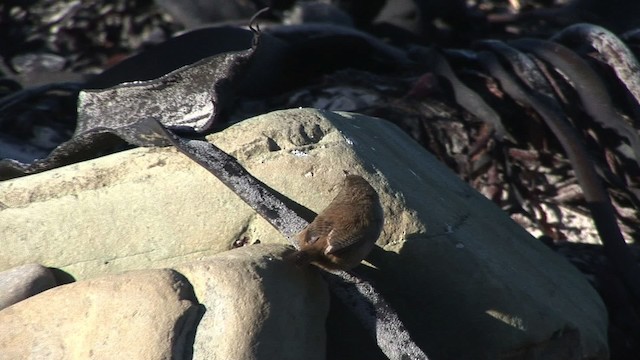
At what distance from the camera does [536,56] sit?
4.45m

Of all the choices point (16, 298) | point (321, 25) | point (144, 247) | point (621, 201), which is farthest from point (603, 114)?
point (16, 298)

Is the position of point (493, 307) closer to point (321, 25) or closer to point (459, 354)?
point (459, 354)

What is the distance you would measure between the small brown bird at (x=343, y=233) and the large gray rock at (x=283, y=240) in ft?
0.68

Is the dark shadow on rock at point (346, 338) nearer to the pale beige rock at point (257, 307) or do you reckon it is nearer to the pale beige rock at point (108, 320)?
the pale beige rock at point (257, 307)

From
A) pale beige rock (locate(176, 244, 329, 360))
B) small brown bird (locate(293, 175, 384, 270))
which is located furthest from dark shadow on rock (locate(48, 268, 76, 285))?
small brown bird (locate(293, 175, 384, 270))

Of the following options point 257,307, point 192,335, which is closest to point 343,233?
point 257,307

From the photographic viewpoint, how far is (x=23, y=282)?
8.81 ft

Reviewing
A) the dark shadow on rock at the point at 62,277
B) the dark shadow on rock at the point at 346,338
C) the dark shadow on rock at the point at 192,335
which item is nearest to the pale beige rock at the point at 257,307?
the dark shadow on rock at the point at 192,335

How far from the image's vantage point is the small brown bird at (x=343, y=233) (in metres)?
2.56

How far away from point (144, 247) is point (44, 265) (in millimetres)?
279

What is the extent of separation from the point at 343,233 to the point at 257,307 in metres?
0.29

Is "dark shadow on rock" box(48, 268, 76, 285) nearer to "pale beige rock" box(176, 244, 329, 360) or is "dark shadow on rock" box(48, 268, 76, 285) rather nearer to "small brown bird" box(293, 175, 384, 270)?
"pale beige rock" box(176, 244, 329, 360)

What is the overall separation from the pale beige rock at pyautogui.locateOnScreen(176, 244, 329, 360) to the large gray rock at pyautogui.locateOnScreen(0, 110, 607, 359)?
25cm

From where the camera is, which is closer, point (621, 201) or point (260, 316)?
point (260, 316)
